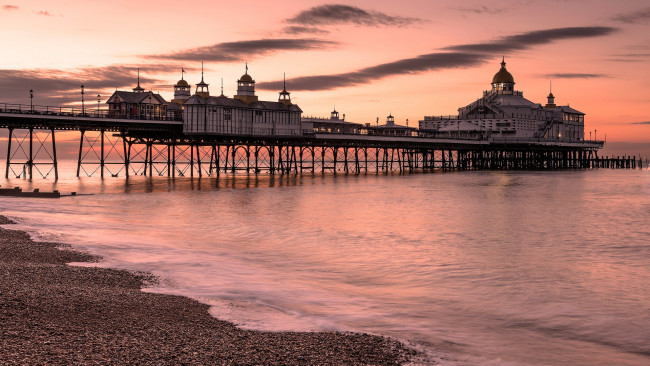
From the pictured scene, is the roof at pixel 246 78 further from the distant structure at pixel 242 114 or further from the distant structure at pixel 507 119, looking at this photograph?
the distant structure at pixel 507 119

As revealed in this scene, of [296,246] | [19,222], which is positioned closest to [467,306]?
[296,246]

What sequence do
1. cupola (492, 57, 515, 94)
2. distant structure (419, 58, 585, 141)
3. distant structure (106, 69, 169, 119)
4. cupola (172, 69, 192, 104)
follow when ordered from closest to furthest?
distant structure (106, 69, 169, 119)
cupola (172, 69, 192, 104)
distant structure (419, 58, 585, 141)
cupola (492, 57, 515, 94)

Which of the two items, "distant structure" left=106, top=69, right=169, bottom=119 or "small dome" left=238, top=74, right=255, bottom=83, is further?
"small dome" left=238, top=74, right=255, bottom=83

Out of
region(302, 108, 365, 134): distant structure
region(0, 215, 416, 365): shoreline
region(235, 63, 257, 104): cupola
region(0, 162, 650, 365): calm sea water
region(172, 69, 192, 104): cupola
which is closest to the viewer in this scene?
region(0, 215, 416, 365): shoreline

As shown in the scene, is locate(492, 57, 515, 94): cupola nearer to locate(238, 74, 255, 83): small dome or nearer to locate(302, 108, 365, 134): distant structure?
locate(302, 108, 365, 134): distant structure

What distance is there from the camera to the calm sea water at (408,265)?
1264 centimetres

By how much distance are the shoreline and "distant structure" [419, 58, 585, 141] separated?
119 meters

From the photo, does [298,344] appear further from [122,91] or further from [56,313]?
[122,91]

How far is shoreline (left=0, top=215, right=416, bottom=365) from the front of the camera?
9.42m

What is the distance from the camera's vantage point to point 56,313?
1148cm

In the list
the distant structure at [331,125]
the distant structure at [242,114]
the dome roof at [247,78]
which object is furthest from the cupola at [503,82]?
the dome roof at [247,78]

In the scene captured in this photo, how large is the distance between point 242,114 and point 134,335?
71.6m

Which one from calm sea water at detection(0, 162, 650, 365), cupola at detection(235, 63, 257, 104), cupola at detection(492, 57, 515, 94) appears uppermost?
cupola at detection(492, 57, 515, 94)

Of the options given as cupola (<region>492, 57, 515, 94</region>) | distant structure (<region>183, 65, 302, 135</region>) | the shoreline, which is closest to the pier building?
distant structure (<region>183, 65, 302, 135</region>)
